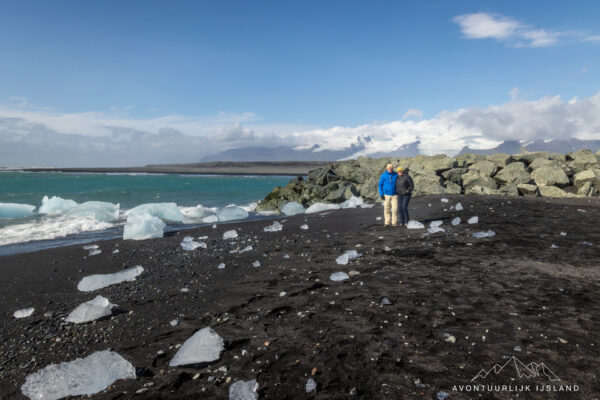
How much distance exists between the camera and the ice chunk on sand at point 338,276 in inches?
226

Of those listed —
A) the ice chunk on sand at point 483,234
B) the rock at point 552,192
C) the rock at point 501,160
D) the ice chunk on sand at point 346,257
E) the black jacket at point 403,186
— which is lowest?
the rock at point 552,192

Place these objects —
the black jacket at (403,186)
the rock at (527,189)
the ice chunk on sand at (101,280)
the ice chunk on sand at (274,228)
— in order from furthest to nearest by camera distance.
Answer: the rock at (527,189) → the ice chunk on sand at (274,228) → the black jacket at (403,186) → the ice chunk on sand at (101,280)

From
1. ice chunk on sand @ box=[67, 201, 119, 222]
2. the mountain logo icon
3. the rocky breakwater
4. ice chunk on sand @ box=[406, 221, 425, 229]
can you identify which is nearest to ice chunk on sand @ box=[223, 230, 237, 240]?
ice chunk on sand @ box=[406, 221, 425, 229]

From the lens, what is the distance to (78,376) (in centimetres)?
340

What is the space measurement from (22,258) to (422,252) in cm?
888

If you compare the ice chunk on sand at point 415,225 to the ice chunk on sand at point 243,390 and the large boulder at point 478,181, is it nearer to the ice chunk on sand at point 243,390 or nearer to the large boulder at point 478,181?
the ice chunk on sand at point 243,390

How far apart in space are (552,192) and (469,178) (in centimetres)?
373

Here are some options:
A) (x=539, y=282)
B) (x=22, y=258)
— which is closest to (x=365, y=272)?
(x=539, y=282)

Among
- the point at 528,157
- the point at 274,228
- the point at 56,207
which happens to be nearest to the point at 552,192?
the point at 528,157

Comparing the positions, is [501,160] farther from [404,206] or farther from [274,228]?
[274,228]

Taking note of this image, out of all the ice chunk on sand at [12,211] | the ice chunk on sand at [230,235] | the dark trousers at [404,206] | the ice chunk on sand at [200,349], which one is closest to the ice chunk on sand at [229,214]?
the ice chunk on sand at [230,235]

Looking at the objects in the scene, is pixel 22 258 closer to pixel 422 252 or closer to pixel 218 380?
pixel 218 380

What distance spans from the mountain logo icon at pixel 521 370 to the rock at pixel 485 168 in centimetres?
1844

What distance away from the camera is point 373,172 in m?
24.2
